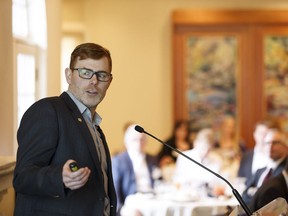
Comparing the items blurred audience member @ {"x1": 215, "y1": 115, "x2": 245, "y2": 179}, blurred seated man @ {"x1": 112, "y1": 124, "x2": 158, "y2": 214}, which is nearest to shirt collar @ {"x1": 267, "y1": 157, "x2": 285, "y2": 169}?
blurred seated man @ {"x1": 112, "y1": 124, "x2": 158, "y2": 214}

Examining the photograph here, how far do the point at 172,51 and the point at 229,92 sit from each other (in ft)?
3.50

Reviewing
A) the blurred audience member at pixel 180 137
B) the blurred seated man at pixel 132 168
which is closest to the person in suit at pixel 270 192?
the blurred seated man at pixel 132 168

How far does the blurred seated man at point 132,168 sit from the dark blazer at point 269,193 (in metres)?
1.75

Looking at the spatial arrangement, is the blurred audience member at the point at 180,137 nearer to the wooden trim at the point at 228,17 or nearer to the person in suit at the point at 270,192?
the wooden trim at the point at 228,17

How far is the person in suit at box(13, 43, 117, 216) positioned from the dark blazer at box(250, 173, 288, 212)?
6.88 feet

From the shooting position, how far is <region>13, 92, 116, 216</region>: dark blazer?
2408 mm

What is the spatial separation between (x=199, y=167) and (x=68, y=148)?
Answer: 168 inches

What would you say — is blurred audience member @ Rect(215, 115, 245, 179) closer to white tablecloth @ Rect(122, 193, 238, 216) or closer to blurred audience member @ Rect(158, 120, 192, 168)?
blurred audience member @ Rect(158, 120, 192, 168)

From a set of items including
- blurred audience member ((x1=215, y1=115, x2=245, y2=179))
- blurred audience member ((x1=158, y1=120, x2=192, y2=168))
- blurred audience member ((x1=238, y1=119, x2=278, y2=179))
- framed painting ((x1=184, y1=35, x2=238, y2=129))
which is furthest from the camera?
framed painting ((x1=184, y1=35, x2=238, y2=129))

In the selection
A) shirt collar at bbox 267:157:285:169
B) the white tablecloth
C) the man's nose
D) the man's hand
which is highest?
the man's nose

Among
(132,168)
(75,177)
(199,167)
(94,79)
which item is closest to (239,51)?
(199,167)

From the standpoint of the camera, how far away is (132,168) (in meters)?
6.48

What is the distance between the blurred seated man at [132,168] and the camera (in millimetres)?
6406

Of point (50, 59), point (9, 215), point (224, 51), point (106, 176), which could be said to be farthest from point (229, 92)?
point (106, 176)
